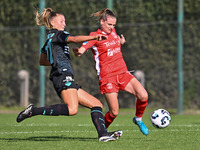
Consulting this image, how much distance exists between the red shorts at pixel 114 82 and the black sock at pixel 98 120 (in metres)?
0.60

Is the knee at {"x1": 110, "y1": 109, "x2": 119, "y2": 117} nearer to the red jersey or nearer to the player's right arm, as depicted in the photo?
the red jersey

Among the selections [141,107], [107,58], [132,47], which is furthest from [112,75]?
[132,47]

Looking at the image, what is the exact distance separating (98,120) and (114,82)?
0.89 m

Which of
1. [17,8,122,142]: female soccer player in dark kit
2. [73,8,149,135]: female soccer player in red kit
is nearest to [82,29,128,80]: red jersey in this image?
[73,8,149,135]: female soccer player in red kit

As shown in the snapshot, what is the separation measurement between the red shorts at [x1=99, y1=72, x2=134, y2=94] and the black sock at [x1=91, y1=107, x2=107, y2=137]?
0.60 metres

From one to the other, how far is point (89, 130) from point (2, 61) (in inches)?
263

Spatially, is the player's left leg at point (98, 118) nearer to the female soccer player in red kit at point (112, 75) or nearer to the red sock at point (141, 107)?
the female soccer player in red kit at point (112, 75)

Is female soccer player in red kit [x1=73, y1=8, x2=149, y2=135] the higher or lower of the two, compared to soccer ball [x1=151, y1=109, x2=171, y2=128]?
higher

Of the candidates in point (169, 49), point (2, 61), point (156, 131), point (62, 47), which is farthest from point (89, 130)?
point (2, 61)

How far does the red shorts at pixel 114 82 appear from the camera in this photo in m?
7.35

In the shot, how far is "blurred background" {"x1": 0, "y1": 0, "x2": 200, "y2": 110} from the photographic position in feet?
43.8

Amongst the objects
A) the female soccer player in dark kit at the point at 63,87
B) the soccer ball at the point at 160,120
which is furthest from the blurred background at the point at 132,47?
the female soccer player in dark kit at the point at 63,87

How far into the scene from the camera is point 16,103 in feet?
47.3

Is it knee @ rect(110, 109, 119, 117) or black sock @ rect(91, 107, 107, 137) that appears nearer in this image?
black sock @ rect(91, 107, 107, 137)
